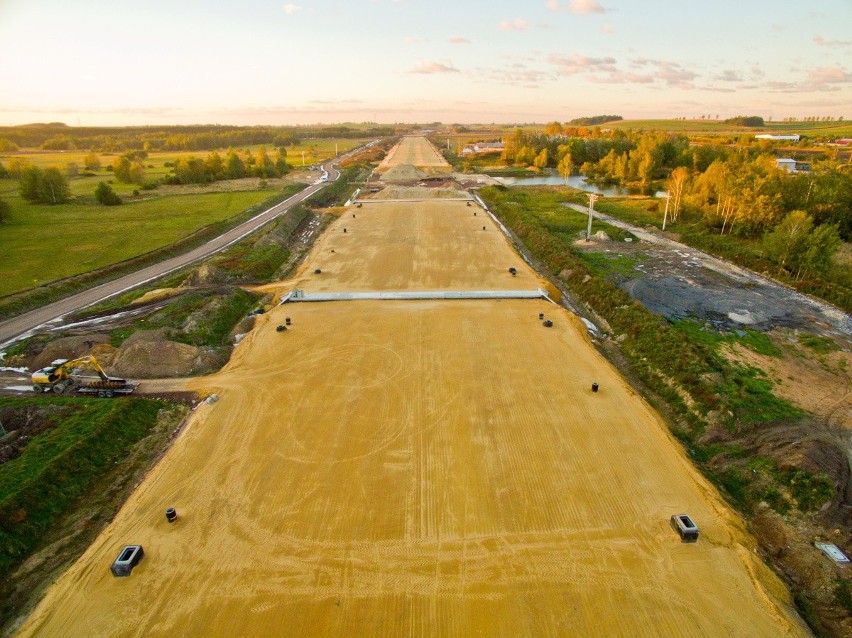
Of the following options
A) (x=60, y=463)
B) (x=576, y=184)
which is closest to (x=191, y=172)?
(x=576, y=184)

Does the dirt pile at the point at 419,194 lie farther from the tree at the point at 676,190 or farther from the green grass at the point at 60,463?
the green grass at the point at 60,463

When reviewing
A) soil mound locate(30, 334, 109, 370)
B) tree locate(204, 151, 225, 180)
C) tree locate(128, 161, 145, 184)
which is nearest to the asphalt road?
soil mound locate(30, 334, 109, 370)

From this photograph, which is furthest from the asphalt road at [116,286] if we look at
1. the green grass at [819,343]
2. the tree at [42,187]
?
the green grass at [819,343]

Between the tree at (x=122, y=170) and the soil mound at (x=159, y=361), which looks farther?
the tree at (x=122, y=170)

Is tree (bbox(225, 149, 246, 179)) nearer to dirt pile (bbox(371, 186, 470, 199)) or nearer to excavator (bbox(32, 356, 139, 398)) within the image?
dirt pile (bbox(371, 186, 470, 199))

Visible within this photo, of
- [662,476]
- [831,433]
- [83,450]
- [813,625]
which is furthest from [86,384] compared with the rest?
[831,433]
